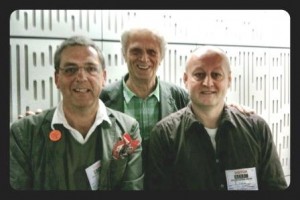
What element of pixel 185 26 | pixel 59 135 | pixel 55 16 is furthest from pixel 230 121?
pixel 55 16

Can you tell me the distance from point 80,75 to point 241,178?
1035 millimetres

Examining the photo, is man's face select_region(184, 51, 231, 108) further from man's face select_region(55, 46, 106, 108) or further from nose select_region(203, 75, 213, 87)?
man's face select_region(55, 46, 106, 108)

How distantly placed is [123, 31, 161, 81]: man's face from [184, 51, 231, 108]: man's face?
8.2 inches

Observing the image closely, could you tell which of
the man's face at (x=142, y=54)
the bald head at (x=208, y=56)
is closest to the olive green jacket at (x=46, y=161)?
the man's face at (x=142, y=54)

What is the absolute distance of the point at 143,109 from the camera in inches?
85.3

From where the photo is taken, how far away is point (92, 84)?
201cm

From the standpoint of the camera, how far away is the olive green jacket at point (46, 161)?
1999 millimetres

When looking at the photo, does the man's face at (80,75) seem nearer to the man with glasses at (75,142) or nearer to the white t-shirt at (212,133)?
the man with glasses at (75,142)

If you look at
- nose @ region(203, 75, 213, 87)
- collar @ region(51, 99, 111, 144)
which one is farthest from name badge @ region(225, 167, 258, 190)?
collar @ region(51, 99, 111, 144)

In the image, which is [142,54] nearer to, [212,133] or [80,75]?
[80,75]

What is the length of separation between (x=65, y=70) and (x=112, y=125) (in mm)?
390

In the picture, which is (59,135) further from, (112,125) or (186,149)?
(186,149)

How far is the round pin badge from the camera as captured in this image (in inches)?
79.2

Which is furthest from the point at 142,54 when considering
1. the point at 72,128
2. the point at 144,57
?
the point at 72,128
